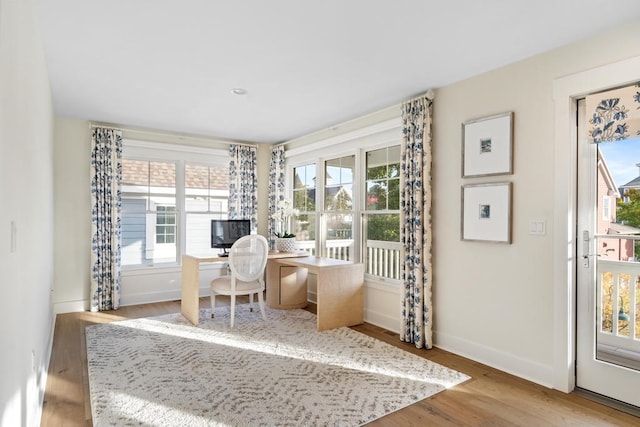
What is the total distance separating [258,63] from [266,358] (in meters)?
2.38

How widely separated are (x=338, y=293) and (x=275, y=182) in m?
2.45

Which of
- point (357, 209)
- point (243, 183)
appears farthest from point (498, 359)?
point (243, 183)

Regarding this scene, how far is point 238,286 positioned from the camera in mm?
4211

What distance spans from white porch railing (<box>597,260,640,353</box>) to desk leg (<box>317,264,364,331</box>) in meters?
2.18

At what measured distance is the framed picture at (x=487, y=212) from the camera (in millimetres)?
2965

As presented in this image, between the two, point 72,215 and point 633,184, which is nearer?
point 633,184

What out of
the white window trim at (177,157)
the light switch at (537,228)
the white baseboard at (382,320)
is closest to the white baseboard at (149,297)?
the white window trim at (177,157)

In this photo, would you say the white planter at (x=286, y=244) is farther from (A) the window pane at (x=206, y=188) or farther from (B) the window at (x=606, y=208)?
(B) the window at (x=606, y=208)

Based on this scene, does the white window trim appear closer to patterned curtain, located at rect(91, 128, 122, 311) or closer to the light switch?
patterned curtain, located at rect(91, 128, 122, 311)

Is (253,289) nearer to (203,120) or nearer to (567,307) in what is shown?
(203,120)

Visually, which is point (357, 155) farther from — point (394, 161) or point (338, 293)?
point (338, 293)

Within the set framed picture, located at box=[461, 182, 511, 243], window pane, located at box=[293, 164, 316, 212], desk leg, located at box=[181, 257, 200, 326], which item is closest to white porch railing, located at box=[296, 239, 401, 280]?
window pane, located at box=[293, 164, 316, 212]

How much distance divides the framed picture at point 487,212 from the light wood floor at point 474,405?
3.45ft

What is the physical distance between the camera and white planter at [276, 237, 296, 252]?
190 inches
